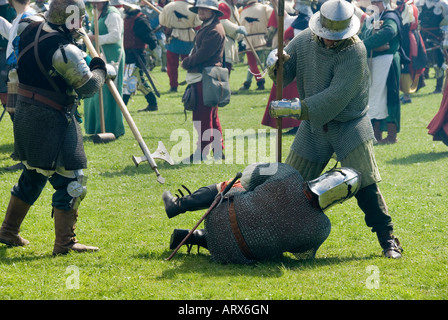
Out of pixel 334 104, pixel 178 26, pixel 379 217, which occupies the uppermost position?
pixel 334 104

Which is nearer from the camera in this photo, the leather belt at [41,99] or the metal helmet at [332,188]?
the metal helmet at [332,188]

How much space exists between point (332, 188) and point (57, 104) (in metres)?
2.04

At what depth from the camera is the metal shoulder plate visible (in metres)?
5.25

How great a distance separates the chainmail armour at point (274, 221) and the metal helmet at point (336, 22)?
0.96 metres

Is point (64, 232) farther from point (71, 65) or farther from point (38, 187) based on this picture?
point (71, 65)

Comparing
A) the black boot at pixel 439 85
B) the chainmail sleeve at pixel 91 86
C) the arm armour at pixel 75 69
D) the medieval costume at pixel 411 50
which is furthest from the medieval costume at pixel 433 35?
the arm armour at pixel 75 69

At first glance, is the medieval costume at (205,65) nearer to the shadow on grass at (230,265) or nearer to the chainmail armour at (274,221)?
the shadow on grass at (230,265)

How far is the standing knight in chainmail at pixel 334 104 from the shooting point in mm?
5242

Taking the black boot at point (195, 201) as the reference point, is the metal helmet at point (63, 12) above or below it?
above

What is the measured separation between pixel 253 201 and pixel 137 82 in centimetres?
749

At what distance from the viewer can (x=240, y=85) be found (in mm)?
17531

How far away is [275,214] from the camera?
201 inches

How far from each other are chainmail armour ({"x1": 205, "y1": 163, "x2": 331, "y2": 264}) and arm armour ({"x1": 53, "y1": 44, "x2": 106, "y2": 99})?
1272 mm

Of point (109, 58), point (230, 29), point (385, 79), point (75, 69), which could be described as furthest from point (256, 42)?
point (75, 69)
